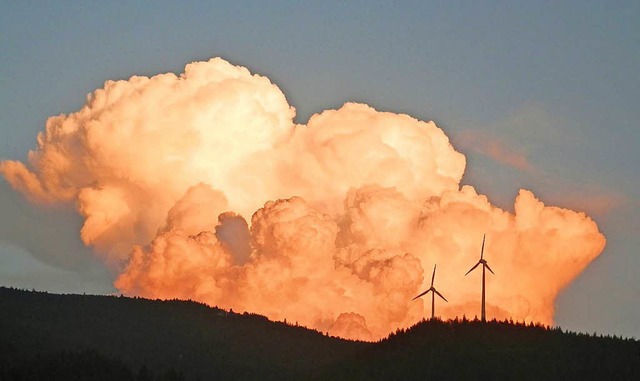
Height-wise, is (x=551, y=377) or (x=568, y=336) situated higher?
(x=568, y=336)

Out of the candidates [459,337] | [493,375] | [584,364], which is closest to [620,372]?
[584,364]

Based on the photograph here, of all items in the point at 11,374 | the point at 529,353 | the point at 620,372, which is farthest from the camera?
the point at 11,374

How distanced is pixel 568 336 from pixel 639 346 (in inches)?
556

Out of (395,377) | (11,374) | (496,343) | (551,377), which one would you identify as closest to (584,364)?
(551,377)

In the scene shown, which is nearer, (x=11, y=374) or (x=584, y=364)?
(x=584, y=364)

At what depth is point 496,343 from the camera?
192125 millimetres

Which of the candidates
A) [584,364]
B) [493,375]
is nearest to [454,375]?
[493,375]

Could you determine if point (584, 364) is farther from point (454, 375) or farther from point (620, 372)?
point (454, 375)

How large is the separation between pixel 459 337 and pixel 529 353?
18.4 m

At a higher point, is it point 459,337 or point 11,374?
point 459,337

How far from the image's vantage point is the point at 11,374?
7864 inches

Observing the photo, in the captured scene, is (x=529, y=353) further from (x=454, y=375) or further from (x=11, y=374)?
(x=11, y=374)

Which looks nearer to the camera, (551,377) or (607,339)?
(551,377)

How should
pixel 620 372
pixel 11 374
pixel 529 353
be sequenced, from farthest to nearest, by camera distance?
pixel 11 374 → pixel 529 353 → pixel 620 372
